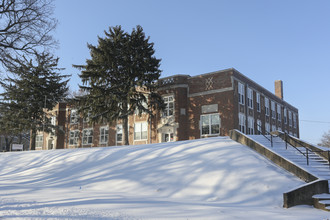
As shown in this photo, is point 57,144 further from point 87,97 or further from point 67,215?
point 67,215

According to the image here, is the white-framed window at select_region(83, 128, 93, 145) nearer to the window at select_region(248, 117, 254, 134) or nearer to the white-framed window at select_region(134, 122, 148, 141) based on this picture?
the white-framed window at select_region(134, 122, 148, 141)

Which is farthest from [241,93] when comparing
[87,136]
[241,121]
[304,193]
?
[87,136]

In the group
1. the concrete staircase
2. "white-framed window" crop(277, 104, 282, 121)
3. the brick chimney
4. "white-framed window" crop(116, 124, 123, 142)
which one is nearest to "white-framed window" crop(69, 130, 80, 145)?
"white-framed window" crop(116, 124, 123, 142)

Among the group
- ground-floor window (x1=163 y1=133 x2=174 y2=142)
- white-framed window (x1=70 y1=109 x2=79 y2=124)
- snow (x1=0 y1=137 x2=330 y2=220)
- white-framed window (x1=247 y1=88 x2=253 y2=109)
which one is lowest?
snow (x1=0 y1=137 x2=330 y2=220)

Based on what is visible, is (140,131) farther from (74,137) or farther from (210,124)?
(74,137)

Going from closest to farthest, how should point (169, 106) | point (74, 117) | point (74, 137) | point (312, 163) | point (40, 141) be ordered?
point (312, 163) < point (169, 106) < point (74, 137) < point (74, 117) < point (40, 141)

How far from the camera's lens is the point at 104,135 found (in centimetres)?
3888

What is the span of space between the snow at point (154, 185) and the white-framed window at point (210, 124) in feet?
32.7

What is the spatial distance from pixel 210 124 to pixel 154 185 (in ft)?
55.2

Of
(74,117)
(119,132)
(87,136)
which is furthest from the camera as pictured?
(74,117)

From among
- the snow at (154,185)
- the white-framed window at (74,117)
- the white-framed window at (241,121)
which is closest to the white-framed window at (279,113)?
the white-framed window at (241,121)

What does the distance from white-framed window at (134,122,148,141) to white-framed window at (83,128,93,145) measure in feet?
29.4

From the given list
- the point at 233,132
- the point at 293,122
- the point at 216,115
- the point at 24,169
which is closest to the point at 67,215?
the point at 233,132

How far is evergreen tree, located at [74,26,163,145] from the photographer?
30.7m
